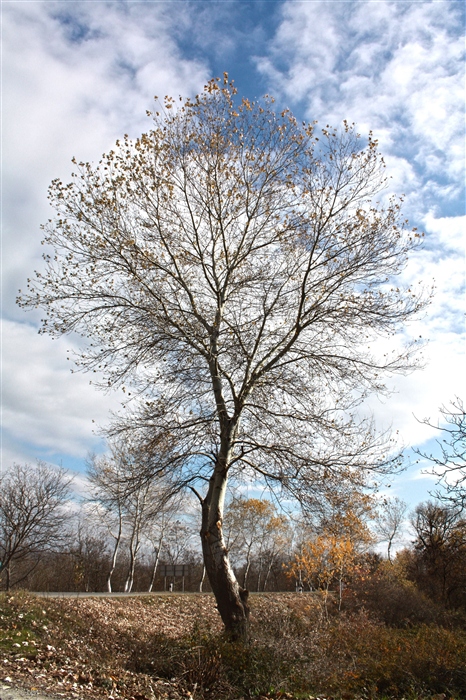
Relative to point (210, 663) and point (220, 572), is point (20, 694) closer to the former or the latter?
point (210, 663)

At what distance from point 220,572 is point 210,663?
2.17m

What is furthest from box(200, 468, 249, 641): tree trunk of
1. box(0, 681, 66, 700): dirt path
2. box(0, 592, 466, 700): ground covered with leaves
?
box(0, 681, 66, 700): dirt path

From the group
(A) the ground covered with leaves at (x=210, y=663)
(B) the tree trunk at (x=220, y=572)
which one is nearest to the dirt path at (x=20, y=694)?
(A) the ground covered with leaves at (x=210, y=663)

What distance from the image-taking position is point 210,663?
816 centimetres

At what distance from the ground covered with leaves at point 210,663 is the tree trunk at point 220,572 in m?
0.46

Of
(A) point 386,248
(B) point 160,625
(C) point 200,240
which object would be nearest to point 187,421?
(C) point 200,240

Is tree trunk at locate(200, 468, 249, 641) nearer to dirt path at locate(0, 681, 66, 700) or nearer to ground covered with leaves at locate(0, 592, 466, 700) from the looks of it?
ground covered with leaves at locate(0, 592, 466, 700)

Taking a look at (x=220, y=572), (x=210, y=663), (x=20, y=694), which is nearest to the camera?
(x=20, y=694)

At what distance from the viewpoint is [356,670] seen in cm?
1013

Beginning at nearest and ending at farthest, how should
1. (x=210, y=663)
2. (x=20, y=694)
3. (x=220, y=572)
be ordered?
(x=20, y=694), (x=210, y=663), (x=220, y=572)

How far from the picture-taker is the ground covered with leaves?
24.2ft

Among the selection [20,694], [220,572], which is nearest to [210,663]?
[220,572]

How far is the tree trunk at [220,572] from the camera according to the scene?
10130 mm

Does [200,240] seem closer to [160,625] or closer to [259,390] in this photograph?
[259,390]
